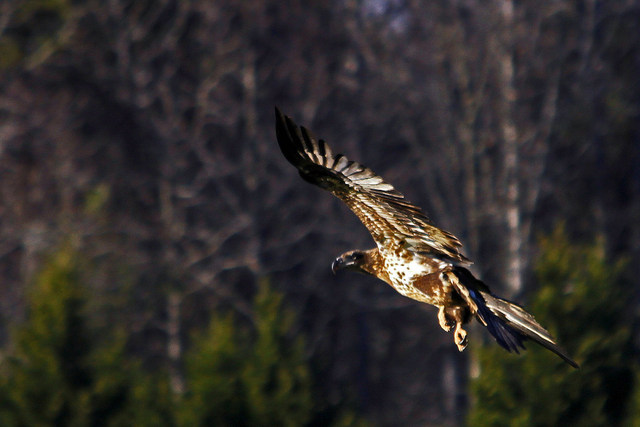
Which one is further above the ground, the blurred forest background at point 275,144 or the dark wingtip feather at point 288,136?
the blurred forest background at point 275,144

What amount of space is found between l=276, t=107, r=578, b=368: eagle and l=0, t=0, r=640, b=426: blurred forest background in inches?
445

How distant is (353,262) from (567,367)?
6.10m

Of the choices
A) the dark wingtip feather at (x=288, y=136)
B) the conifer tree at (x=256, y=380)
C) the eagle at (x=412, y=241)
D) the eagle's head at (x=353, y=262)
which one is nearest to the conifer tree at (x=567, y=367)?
the conifer tree at (x=256, y=380)

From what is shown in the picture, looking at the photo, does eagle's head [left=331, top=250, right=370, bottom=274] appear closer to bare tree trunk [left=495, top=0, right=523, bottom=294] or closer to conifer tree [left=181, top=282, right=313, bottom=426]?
conifer tree [left=181, top=282, right=313, bottom=426]

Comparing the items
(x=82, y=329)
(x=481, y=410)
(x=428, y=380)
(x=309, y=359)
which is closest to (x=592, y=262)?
(x=481, y=410)

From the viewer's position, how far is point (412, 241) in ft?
20.2

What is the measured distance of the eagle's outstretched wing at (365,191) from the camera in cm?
586

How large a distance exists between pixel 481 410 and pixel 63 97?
38.5 ft

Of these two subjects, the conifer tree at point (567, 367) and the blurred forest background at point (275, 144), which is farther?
the blurred forest background at point (275, 144)

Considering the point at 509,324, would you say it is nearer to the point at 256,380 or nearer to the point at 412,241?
the point at 412,241

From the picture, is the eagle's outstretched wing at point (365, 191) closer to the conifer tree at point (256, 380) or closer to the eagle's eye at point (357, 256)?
the eagle's eye at point (357, 256)

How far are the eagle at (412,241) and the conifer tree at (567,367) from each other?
19.2 ft

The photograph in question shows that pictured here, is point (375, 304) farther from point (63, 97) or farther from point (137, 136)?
point (63, 97)

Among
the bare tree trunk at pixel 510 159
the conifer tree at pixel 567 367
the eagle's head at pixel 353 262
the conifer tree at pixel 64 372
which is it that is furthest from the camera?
the bare tree trunk at pixel 510 159
